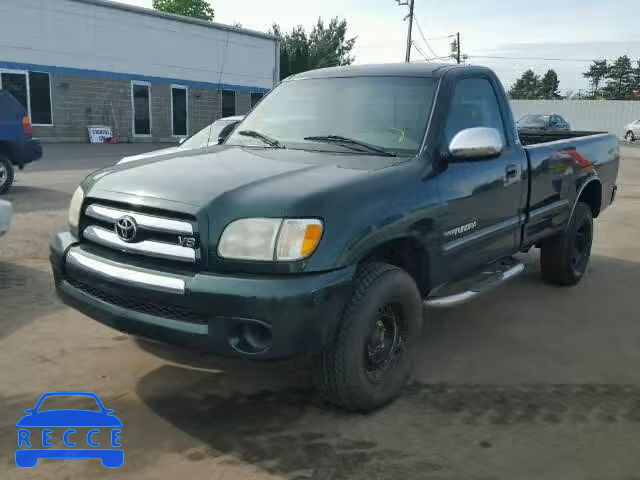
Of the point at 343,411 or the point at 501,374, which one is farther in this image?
the point at 501,374

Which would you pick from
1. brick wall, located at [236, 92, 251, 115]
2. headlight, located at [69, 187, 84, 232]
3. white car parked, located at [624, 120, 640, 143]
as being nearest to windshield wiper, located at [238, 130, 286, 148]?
headlight, located at [69, 187, 84, 232]

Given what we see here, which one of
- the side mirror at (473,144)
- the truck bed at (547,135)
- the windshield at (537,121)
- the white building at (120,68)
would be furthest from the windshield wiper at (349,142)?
the windshield at (537,121)

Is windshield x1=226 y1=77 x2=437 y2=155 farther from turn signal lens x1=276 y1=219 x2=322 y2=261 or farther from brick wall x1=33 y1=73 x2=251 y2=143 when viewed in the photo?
brick wall x1=33 y1=73 x2=251 y2=143

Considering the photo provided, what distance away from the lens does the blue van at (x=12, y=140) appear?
1106cm

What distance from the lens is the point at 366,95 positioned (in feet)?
13.6

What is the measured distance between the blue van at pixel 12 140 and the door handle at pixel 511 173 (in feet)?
30.9

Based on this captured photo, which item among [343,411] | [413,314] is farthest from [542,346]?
[343,411]

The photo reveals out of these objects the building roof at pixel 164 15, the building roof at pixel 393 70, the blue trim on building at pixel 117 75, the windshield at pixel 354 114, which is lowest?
the windshield at pixel 354 114

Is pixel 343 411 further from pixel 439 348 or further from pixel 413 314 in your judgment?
pixel 439 348

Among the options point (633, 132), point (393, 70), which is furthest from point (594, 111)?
point (393, 70)

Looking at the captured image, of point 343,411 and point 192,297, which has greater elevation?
point 192,297

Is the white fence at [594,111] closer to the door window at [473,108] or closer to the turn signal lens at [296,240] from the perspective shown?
the door window at [473,108]

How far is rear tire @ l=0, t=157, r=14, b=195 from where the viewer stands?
10.9m

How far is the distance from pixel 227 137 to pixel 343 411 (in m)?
2.25
